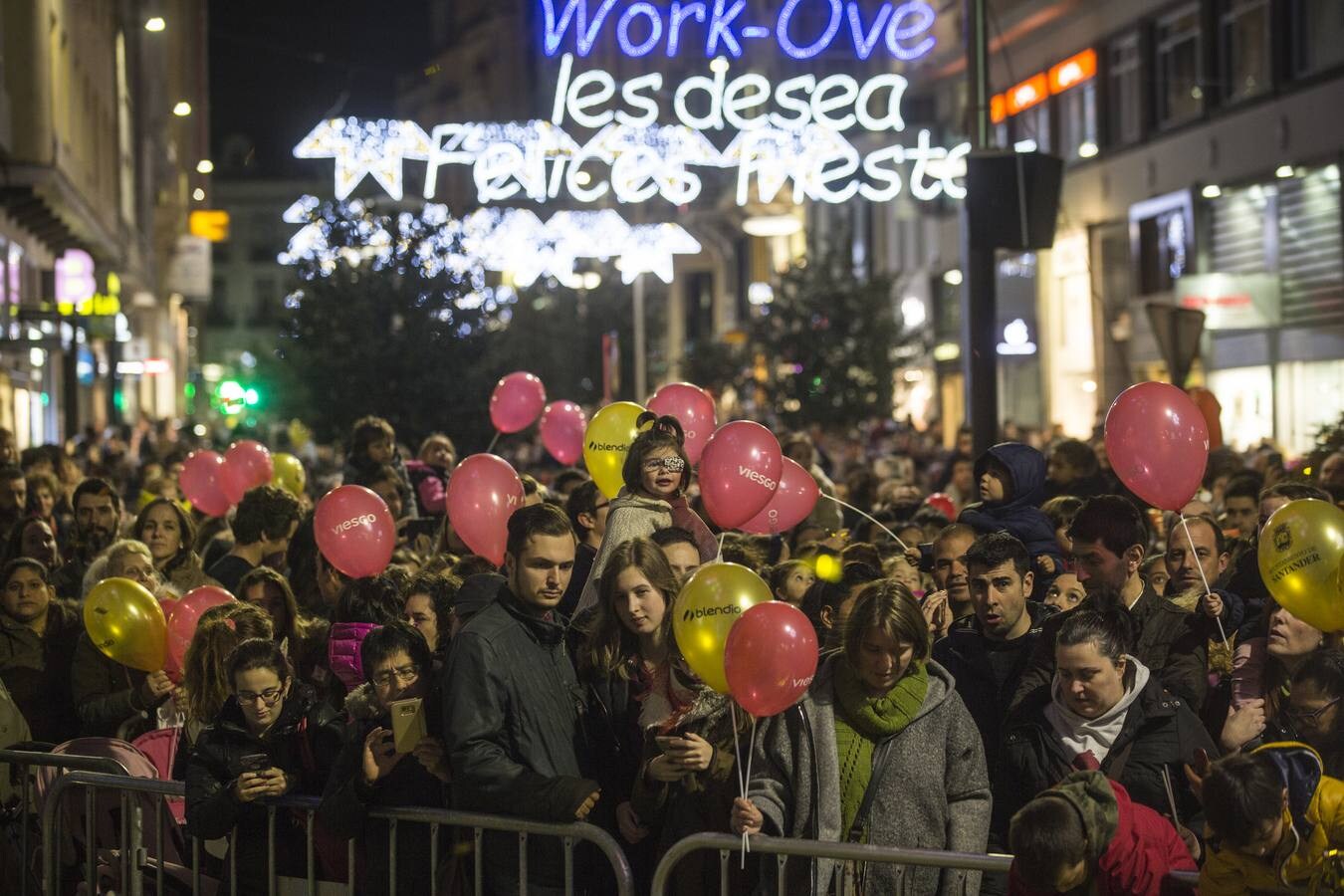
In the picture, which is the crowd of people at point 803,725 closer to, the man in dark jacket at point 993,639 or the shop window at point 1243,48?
the man in dark jacket at point 993,639

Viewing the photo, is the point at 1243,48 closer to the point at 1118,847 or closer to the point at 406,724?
the point at 406,724

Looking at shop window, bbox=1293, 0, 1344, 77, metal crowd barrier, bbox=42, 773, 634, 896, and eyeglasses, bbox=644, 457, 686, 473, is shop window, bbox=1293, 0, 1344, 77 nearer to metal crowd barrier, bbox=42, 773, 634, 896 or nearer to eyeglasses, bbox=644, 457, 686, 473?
eyeglasses, bbox=644, 457, 686, 473

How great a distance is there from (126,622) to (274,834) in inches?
69.6

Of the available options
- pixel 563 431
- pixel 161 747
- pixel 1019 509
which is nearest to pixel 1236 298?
pixel 563 431

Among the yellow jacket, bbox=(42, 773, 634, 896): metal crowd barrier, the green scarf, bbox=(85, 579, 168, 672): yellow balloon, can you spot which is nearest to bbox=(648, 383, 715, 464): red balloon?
bbox=(85, 579, 168, 672): yellow balloon

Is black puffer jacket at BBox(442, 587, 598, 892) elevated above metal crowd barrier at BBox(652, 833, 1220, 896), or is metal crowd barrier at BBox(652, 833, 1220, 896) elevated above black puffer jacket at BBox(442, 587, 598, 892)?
black puffer jacket at BBox(442, 587, 598, 892)

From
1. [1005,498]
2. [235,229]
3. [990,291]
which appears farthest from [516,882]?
[235,229]

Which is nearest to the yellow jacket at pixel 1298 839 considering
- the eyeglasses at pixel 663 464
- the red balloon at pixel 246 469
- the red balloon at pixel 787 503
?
the eyeglasses at pixel 663 464

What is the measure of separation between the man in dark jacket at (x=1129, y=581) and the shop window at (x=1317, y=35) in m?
19.9

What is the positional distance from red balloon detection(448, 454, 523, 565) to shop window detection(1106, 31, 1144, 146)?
80.0 feet

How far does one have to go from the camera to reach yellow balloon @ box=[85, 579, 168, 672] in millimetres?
7742

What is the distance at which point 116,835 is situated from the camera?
7.05m

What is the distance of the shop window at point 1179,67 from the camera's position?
2944cm

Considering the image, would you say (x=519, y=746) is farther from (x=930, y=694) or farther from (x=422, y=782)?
(x=930, y=694)
